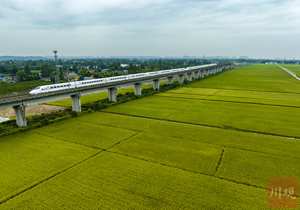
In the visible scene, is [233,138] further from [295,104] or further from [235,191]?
[295,104]

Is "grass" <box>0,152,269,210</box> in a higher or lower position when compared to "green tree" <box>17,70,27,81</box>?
lower

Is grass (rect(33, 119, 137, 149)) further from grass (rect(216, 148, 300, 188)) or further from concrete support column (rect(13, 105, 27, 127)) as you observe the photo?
grass (rect(216, 148, 300, 188))

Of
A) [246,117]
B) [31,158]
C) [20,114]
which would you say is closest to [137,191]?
[31,158]

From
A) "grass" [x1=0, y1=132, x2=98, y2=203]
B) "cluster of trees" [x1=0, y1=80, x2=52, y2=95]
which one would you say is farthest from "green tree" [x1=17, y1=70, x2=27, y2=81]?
"grass" [x1=0, y1=132, x2=98, y2=203]

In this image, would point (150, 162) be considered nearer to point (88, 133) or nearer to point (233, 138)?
point (88, 133)

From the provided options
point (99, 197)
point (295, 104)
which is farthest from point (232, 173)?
point (295, 104)

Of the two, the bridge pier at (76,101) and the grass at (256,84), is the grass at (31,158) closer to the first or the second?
the bridge pier at (76,101)
